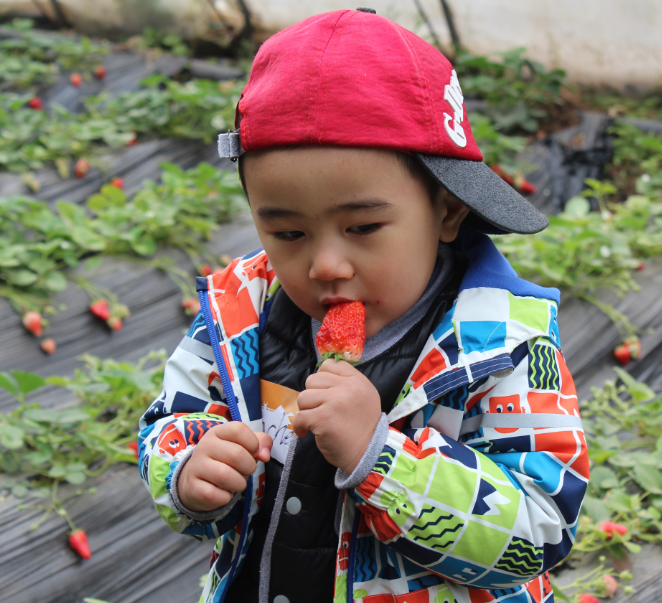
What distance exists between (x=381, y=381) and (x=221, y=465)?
320 millimetres

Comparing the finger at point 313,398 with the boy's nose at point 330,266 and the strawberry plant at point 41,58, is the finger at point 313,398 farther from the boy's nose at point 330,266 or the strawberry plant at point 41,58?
the strawberry plant at point 41,58

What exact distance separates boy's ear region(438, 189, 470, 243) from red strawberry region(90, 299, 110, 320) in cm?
196

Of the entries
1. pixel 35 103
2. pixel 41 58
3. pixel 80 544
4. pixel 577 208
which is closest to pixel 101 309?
pixel 80 544

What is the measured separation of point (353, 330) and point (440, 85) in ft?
1.48

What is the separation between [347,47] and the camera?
0.97 m

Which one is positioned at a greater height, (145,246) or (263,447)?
(263,447)

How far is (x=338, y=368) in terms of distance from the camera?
99 cm

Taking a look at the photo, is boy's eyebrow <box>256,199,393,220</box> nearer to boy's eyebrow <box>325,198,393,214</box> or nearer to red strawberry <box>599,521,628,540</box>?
boy's eyebrow <box>325,198,393,214</box>

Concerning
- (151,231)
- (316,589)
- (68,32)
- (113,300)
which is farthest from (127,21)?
(316,589)

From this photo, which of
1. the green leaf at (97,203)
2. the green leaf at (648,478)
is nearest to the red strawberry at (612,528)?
the green leaf at (648,478)

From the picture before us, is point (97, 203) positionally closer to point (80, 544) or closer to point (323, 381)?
point (80, 544)

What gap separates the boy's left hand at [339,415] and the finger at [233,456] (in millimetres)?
114

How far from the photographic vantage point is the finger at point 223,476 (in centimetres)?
98

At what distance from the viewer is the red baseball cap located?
0.94 metres
